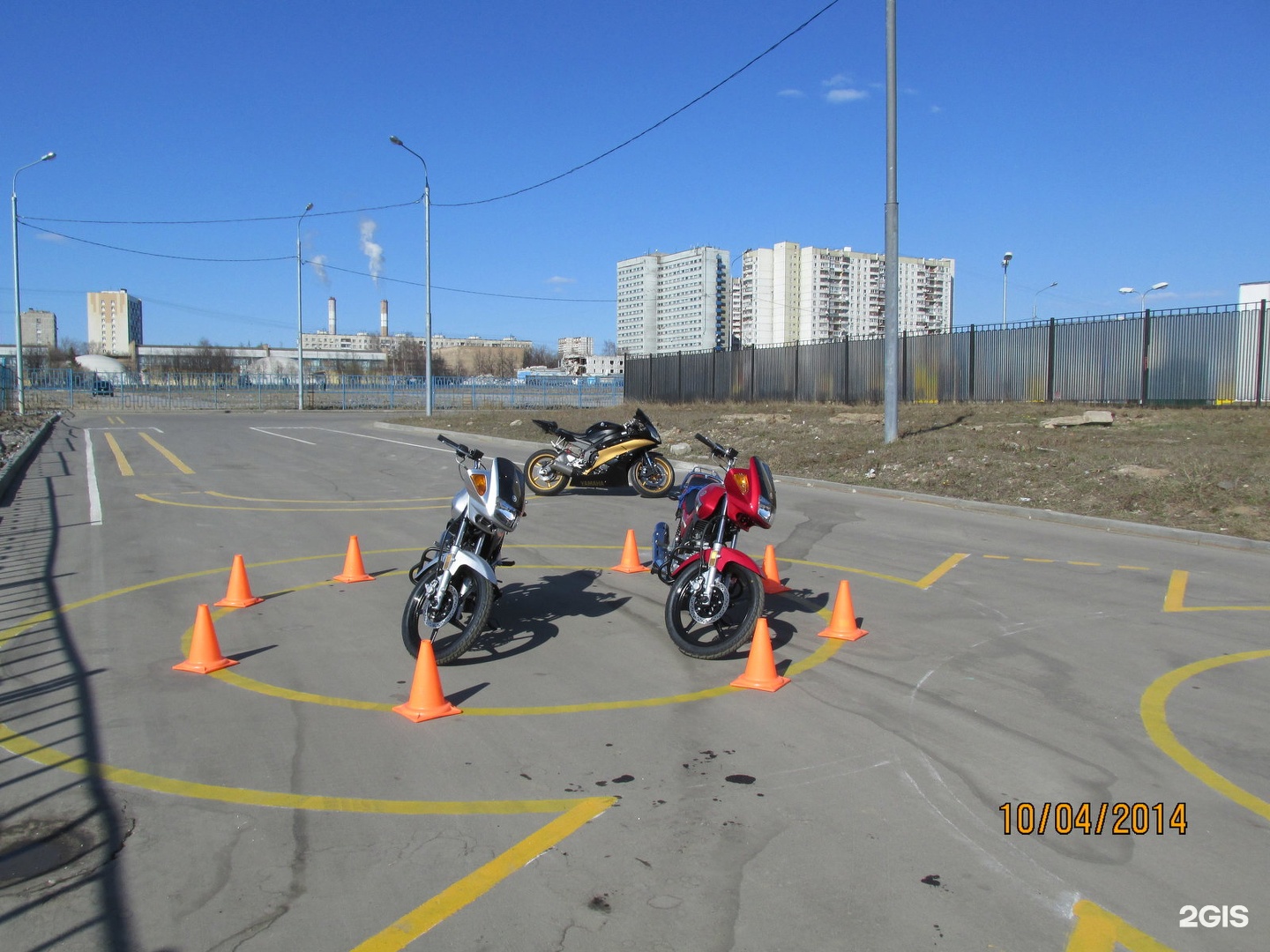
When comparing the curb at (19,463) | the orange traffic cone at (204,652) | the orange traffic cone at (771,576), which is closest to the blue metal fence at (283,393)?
the curb at (19,463)

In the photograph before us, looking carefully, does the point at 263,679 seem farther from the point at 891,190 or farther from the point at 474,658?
the point at 891,190

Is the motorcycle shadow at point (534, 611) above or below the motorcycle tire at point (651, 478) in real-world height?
below

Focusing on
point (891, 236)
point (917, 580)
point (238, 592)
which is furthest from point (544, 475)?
point (891, 236)

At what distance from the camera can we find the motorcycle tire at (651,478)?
15312mm

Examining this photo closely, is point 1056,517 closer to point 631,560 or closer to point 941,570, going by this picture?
point 941,570

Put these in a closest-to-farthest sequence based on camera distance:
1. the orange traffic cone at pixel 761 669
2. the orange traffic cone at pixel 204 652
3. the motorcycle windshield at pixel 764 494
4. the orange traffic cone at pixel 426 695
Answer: the orange traffic cone at pixel 426 695 < the orange traffic cone at pixel 761 669 < the orange traffic cone at pixel 204 652 < the motorcycle windshield at pixel 764 494

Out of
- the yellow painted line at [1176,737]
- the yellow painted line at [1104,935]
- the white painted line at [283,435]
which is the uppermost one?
the white painted line at [283,435]

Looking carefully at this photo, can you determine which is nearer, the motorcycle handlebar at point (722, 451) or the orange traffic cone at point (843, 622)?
the orange traffic cone at point (843, 622)

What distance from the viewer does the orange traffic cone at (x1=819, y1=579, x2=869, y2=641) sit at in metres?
7.11

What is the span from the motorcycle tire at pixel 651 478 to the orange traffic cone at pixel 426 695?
387 inches

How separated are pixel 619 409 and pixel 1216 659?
28.4 m

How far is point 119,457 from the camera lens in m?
21.1

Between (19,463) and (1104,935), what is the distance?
2087 cm
